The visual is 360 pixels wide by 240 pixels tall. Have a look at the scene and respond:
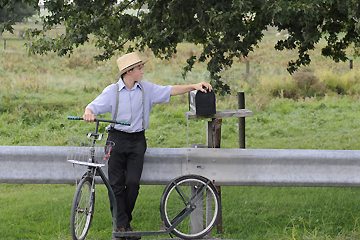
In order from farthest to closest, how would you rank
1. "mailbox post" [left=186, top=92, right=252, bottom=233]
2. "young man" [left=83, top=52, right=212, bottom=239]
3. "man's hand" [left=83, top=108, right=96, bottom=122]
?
"mailbox post" [left=186, top=92, right=252, bottom=233] → "young man" [left=83, top=52, right=212, bottom=239] → "man's hand" [left=83, top=108, right=96, bottom=122]

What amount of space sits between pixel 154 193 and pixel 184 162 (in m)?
4.62

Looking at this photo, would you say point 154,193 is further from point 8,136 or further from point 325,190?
point 8,136

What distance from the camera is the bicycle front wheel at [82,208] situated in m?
5.89

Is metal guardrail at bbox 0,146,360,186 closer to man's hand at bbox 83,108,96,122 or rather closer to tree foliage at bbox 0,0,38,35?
man's hand at bbox 83,108,96,122

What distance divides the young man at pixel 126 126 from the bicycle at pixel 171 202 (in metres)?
0.11

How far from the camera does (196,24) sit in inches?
342

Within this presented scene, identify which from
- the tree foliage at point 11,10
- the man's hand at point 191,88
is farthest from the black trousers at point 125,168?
the tree foliage at point 11,10

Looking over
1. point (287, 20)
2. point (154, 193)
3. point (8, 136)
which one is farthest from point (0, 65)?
point (287, 20)

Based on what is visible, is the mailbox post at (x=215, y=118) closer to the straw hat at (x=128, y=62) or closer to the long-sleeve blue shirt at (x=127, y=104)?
the long-sleeve blue shirt at (x=127, y=104)

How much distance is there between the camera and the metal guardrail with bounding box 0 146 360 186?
637 cm

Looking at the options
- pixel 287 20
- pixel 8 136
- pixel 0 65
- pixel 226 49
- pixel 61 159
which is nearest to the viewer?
pixel 61 159

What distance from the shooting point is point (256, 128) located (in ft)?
62.2

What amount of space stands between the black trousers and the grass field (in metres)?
0.57


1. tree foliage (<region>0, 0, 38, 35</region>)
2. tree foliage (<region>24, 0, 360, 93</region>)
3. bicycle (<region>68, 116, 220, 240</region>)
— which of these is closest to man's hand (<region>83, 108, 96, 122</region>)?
bicycle (<region>68, 116, 220, 240</region>)
